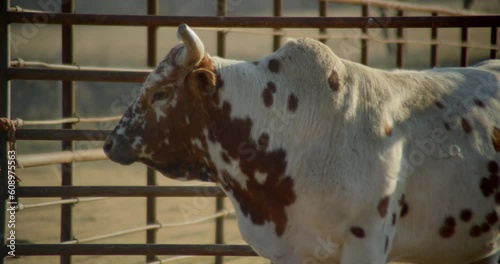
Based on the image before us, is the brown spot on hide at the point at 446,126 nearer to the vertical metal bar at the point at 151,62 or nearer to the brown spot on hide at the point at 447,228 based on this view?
the brown spot on hide at the point at 447,228

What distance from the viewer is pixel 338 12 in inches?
450

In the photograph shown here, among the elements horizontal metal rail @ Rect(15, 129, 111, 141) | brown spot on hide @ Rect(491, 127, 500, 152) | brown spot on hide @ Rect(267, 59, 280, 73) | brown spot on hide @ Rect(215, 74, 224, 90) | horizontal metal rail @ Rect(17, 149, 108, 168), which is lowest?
horizontal metal rail @ Rect(17, 149, 108, 168)

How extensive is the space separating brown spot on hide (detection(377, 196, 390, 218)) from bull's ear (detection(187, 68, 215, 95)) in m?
0.82

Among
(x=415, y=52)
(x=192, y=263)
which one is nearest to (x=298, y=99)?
(x=192, y=263)

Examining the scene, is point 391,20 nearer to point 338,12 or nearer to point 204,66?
point 204,66

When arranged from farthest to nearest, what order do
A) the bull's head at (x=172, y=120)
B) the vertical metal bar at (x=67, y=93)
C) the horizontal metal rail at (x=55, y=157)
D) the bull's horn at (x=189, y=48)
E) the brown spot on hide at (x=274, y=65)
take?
the vertical metal bar at (x=67, y=93) < the horizontal metal rail at (x=55, y=157) < the brown spot on hide at (x=274, y=65) < the bull's head at (x=172, y=120) < the bull's horn at (x=189, y=48)

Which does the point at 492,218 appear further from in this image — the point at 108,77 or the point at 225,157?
the point at 108,77

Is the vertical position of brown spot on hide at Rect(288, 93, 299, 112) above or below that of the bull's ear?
below

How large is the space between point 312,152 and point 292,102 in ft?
0.75

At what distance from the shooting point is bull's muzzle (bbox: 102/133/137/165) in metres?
3.60

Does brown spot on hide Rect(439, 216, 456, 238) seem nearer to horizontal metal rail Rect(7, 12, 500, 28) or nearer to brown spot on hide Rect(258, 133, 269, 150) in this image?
brown spot on hide Rect(258, 133, 269, 150)

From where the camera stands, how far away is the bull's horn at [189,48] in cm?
339

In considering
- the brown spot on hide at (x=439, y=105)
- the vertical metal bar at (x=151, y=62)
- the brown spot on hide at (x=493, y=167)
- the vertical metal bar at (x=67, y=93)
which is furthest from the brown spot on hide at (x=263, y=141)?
the vertical metal bar at (x=67, y=93)

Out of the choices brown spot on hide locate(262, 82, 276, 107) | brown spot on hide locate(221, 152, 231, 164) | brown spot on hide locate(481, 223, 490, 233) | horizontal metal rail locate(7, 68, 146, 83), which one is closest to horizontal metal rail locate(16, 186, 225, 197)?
horizontal metal rail locate(7, 68, 146, 83)
